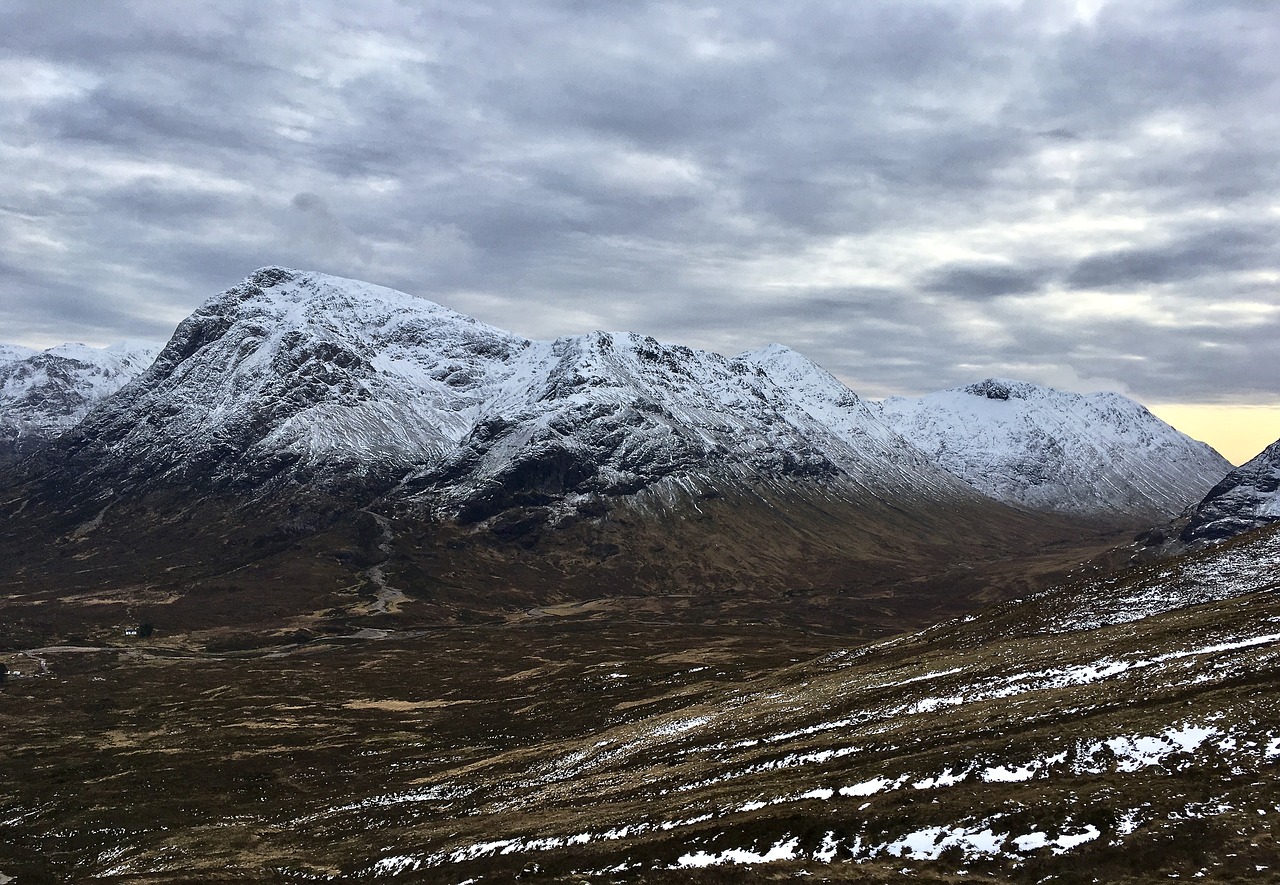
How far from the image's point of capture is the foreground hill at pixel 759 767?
3055 centimetres

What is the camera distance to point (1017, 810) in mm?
31156

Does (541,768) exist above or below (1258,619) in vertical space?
below

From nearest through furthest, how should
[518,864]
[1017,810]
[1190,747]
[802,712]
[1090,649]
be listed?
[1017,810], [1190,747], [518,864], [1090,649], [802,712]

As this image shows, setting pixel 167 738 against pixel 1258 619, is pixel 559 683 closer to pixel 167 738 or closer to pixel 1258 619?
pixel 167 738

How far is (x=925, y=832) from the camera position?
3175 centimetres

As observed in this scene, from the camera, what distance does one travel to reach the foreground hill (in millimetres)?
30547

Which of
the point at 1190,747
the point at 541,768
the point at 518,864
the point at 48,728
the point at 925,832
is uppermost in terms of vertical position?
the point at 1190,747

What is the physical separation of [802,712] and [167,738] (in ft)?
273

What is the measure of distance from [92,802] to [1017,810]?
80.9m

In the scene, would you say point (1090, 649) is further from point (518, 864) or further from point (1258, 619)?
point (518, 864)

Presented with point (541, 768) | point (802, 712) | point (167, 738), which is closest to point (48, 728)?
point (167, 738)

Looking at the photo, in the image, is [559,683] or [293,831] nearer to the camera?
[293,831]

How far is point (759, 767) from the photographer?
1960 inches

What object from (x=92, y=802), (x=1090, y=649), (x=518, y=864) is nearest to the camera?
(x=518, y=864)
